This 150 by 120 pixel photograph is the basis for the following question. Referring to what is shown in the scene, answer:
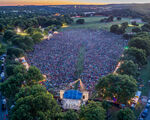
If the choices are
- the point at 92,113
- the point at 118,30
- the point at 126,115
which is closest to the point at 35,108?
the point at 92,113

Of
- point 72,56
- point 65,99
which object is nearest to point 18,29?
point 72,56

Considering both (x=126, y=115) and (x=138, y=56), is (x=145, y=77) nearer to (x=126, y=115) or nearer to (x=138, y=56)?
(x=138, y=56)

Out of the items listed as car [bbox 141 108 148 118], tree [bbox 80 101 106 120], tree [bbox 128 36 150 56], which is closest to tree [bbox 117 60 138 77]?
car [bbox 141 108 148 118]

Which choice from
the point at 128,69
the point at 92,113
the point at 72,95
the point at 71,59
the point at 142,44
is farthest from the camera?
the point at 142,44

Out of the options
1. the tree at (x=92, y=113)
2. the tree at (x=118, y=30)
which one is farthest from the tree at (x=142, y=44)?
the tree at (x=92, y=113)

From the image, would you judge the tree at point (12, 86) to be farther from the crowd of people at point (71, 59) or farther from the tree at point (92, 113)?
the tree at point (92, 113)

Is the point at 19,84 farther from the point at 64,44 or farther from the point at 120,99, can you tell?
the point at 64,44
